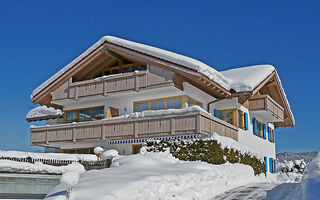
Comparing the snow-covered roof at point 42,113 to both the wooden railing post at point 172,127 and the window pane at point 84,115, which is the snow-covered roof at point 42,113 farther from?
the wooden railing post at point 172,127

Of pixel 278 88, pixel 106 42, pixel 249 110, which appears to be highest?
pixel 106 42

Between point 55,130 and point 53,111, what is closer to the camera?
point 55,130

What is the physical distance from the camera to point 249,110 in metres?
27.3

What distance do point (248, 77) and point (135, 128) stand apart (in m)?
8.79

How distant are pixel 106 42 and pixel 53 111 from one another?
35.6 ft

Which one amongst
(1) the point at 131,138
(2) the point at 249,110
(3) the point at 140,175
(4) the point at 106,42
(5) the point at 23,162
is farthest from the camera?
(2) the point at 249,110

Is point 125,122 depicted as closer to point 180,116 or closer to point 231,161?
point 180,116

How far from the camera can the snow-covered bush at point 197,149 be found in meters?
18.8

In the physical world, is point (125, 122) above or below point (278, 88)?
below

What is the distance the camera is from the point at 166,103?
2348 centimetres

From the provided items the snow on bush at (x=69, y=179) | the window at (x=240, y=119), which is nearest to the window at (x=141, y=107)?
the window at (x=240, y=119)

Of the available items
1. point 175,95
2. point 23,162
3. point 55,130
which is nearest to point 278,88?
point 175,95

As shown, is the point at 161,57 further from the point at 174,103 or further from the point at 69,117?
the point at 69,117

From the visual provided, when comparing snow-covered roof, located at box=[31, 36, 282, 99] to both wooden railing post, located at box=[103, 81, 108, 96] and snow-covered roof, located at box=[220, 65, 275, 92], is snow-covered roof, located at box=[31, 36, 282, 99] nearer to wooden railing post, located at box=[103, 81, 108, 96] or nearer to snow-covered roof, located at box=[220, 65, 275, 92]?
snow-covered roof, located at box=[220, 65, 275, 92]
